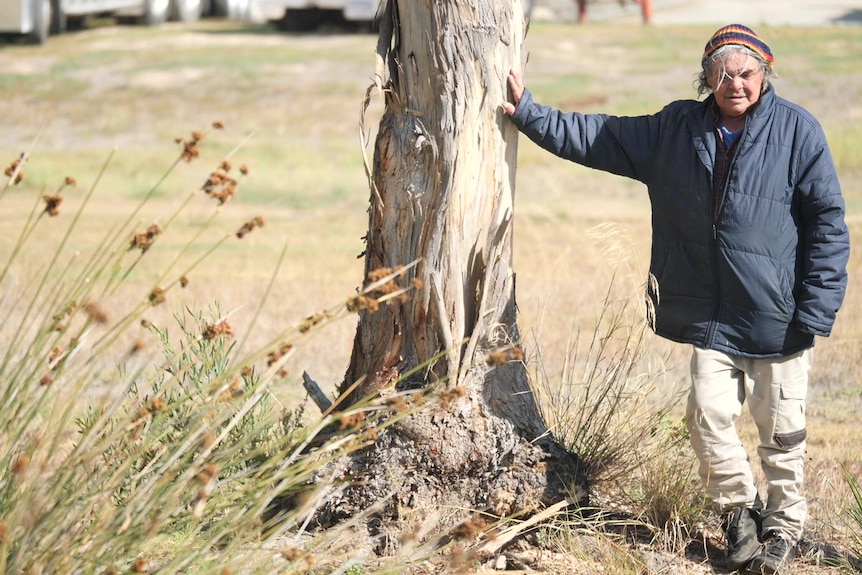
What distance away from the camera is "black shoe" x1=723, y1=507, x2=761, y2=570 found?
11.6 ft

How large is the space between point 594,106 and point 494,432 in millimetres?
9800

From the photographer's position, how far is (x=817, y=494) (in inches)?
165

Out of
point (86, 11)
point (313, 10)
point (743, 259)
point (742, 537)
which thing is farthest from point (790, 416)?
point (86, 11)

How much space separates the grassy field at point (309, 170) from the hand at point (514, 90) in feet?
1.56

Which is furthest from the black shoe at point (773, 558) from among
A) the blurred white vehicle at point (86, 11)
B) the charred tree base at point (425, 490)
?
the blurred white vehicle at point (86, 11)

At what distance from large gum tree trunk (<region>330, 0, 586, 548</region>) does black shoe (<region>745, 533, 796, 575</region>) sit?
0.59 meters

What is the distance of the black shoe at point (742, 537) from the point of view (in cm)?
353

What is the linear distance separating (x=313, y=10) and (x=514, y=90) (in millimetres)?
16771

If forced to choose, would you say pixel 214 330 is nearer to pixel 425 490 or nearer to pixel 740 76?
pixel 425 490

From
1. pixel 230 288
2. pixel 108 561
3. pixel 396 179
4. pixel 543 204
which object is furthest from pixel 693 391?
pixel 543 204

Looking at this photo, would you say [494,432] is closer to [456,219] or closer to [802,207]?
[456,219]

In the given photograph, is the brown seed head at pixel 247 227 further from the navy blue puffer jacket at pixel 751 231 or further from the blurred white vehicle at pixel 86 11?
the blurred white vehicle at pixel 86 11

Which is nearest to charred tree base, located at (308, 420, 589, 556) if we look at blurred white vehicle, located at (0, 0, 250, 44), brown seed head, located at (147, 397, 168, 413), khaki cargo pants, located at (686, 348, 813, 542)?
khaki cargo pants, located at (686, 348, 813, 542)

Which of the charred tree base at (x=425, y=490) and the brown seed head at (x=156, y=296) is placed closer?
the brown seed head at (x=156, y=296)
